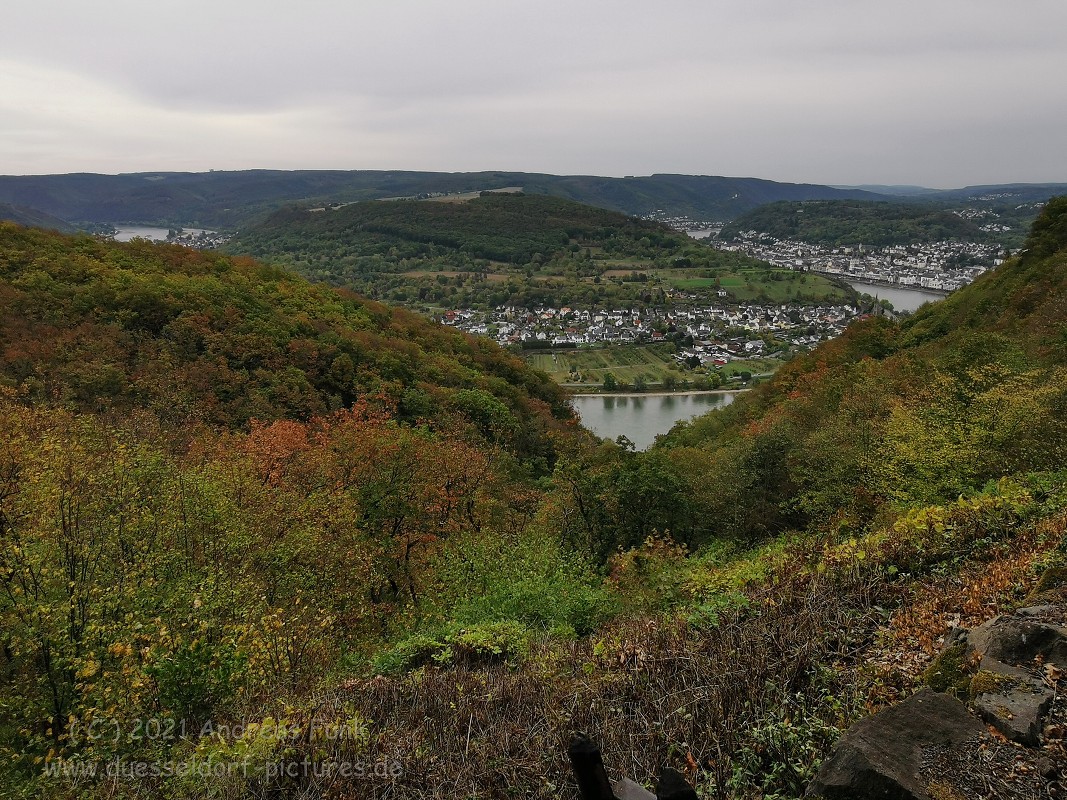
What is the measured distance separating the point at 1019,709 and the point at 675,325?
361ft

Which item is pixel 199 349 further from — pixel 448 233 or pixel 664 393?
pixel 448 233

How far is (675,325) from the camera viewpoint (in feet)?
361

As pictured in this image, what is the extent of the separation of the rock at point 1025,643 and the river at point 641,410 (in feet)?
171

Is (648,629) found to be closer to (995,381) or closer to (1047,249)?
(995,381)

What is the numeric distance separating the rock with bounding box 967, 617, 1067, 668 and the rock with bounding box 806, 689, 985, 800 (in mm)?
1046

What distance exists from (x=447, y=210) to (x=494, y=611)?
194396 millimetres

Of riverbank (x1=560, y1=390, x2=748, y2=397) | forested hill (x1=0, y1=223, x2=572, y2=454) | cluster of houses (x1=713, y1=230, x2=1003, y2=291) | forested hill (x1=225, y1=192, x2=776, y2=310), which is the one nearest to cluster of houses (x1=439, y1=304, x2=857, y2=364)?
forested hill (x1=225, y1=192, x2=776, y2=310)

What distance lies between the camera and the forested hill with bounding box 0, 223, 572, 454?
24547 millimetres

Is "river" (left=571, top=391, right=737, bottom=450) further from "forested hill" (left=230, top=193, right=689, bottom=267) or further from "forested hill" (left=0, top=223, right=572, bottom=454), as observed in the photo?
"forested hill" (left=230, top=193, right=689, bottom=267)

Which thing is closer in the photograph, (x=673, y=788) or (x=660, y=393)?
(x=673, y=788)

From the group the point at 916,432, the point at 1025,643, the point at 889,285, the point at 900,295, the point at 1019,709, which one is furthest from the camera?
the point at 889,285

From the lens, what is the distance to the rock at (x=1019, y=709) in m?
4.13

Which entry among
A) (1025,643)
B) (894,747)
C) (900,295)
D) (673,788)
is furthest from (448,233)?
(673,788)

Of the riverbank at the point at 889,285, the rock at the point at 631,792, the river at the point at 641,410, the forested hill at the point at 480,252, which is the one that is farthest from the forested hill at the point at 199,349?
the riverbank at the point at 889,285
